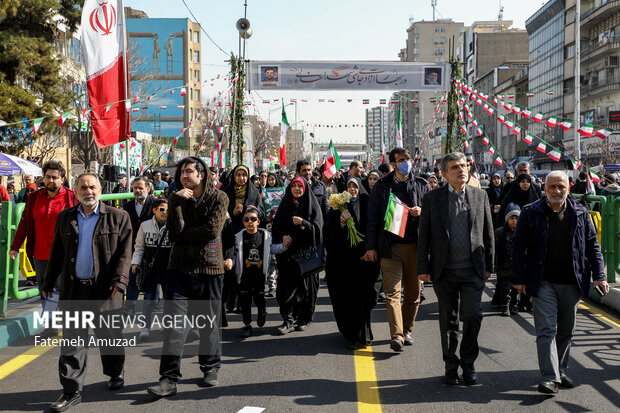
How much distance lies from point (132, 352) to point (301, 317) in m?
2.06

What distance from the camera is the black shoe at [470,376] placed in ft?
18.1

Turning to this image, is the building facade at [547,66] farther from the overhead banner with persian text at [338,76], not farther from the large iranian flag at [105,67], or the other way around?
the large iranian flag at [105,67]

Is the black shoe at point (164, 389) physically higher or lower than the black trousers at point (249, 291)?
lower

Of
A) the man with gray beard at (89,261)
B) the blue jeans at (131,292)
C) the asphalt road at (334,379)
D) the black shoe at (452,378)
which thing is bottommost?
the asphalt road at (334,379)

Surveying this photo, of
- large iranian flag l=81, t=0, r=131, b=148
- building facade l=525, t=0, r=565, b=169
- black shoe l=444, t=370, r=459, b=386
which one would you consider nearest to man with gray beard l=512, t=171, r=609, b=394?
black shoe l=444, t=370, r=459, b=386

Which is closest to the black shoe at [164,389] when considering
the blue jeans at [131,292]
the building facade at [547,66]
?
the blue jeans at [131,292]

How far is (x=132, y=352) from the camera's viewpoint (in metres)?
6.72

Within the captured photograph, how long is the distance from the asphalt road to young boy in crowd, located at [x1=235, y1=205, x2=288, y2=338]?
34cm

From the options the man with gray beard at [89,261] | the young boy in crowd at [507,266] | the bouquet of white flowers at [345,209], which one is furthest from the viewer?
the young boy in crowd at [507,266]

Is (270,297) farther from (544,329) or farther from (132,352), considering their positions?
(544,329)

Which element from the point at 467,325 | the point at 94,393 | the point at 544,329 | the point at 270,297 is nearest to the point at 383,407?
the point at 467,325

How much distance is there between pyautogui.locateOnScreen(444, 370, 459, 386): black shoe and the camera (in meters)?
5.53

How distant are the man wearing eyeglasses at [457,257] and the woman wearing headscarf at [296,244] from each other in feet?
6.87

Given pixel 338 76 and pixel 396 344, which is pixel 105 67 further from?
pixel 338 76
